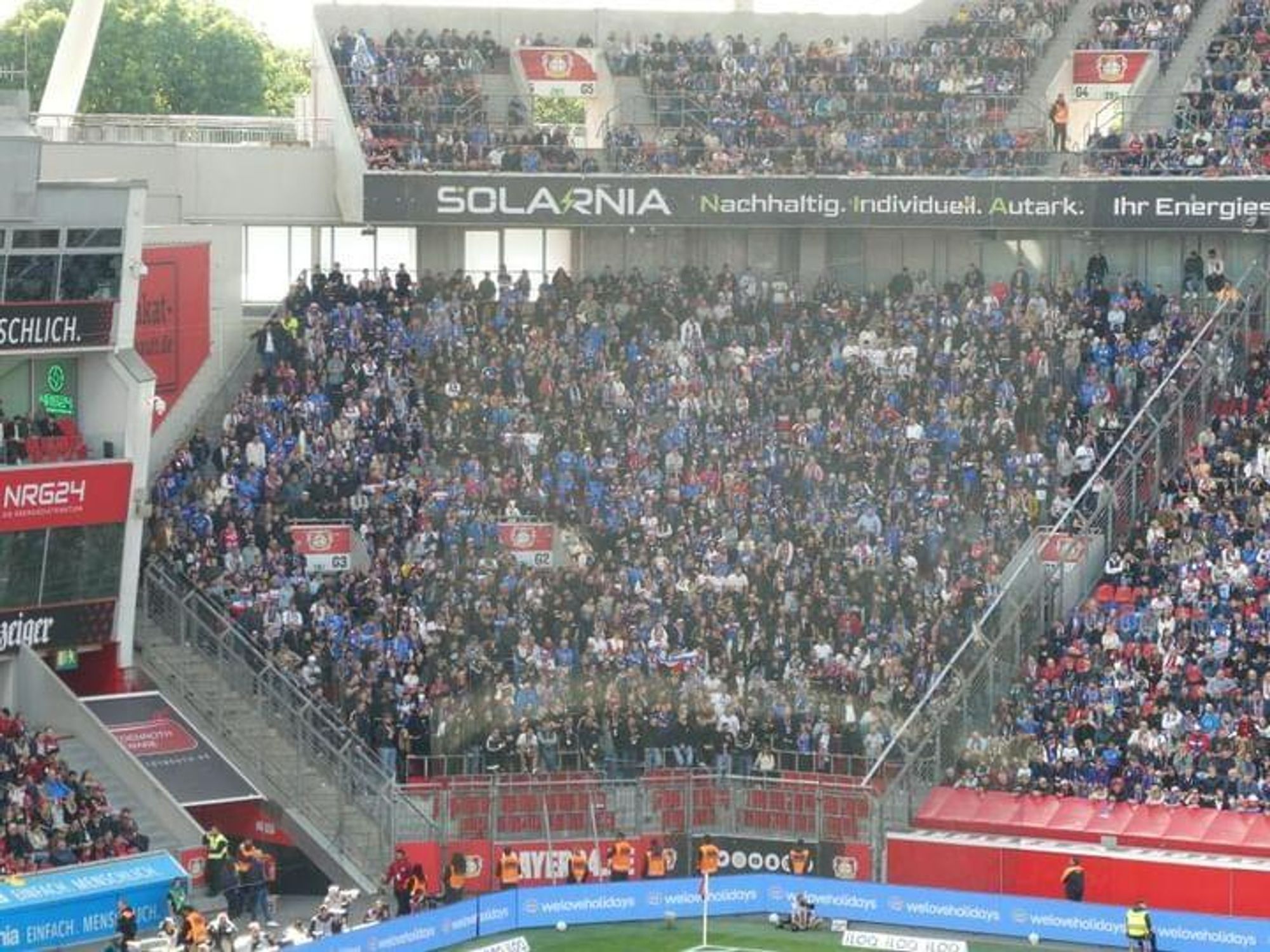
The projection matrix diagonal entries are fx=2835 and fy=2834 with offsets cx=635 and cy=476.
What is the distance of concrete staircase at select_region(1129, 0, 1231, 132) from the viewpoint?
59562 mm

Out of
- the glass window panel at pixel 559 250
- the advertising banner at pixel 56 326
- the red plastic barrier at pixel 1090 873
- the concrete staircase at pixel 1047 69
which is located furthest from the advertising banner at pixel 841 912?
the concrete staircase at pixel 1047 69

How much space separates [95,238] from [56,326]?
1564 millimetres

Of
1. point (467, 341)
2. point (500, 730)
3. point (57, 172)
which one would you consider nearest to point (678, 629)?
point (500, 730)

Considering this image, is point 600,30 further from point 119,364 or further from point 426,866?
point 426,866

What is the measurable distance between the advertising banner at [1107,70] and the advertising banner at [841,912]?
22551 mm

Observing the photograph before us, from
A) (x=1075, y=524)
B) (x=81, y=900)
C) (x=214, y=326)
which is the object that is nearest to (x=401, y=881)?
(x=81, y=900)

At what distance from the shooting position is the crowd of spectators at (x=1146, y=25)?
60.3 meters

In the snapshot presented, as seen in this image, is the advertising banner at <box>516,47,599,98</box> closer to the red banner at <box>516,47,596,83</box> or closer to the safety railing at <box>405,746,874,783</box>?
the red banner at <box>516,47,596,83</box>

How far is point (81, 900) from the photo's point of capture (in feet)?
130

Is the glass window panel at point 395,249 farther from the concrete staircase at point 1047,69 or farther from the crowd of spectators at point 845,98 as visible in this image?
the concrete staircase at point 1047,69

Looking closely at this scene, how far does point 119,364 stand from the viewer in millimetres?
47094

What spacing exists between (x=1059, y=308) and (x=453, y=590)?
1481 centimetres

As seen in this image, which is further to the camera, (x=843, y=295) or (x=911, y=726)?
(x=843, y=295)

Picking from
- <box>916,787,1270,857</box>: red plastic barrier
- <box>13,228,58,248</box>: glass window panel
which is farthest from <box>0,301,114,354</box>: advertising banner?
<box>916,787,1270,857</box>: red plastic barrier
